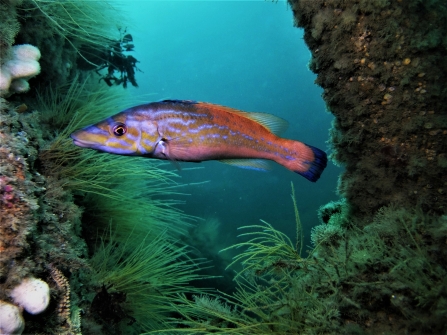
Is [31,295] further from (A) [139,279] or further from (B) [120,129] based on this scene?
(A) [139,279]

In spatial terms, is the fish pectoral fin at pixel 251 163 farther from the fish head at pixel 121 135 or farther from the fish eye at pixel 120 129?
the fish eye at pixel 120 129

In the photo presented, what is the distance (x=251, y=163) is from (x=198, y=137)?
58cm

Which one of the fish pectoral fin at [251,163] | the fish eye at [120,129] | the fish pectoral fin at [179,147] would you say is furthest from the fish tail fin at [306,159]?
the fish eye at [120,129]

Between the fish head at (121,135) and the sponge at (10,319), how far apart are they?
1190 mm

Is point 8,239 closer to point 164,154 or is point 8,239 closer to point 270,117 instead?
point 164,154

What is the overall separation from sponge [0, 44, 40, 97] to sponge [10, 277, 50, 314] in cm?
187

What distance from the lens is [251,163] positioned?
101 inches

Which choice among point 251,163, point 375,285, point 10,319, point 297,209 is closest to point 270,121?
point 251,163

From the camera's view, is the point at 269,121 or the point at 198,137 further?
the point at 269,121

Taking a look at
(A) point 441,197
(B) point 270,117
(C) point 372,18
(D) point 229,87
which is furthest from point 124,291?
(D) point 229,87

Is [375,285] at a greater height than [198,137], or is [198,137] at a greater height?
[198,137]

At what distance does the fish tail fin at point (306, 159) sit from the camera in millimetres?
2471

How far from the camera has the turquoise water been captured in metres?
23.2

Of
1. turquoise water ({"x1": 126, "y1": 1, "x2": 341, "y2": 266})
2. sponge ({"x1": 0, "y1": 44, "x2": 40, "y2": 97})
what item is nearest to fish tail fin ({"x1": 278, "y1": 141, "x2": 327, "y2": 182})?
sponge ({"x1": 0, "y1": 44, "x2": 40, "y2": 97})
